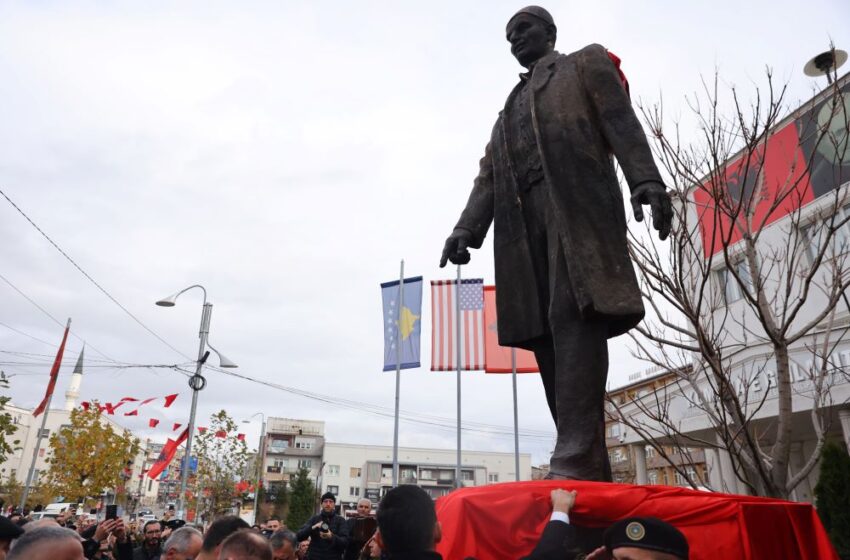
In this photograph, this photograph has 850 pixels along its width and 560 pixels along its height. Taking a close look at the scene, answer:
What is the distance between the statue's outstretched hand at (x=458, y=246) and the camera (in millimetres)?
3840

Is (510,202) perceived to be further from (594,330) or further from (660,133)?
(660,133)

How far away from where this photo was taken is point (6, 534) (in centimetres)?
Result: 286

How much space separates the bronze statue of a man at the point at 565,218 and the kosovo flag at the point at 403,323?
1410 centimetres

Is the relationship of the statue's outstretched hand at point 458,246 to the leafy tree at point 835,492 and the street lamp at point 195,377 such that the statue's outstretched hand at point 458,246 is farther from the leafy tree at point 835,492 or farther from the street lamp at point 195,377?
the street lamp at point 195,377

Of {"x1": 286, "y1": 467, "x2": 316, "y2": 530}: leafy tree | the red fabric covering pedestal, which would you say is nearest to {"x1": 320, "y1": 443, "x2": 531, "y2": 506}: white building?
{"x1": 286, "y1": 467, "x2": 316, "y2": 530}: leafy tree

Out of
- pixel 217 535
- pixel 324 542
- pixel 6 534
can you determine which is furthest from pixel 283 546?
pixel 324 542

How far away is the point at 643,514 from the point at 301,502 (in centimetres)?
4829

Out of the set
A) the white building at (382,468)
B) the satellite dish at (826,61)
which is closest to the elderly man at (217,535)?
the satellite dish at (826,61)

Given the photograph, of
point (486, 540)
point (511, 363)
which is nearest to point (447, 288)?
point (511, 363)

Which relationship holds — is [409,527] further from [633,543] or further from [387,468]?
[387,468]

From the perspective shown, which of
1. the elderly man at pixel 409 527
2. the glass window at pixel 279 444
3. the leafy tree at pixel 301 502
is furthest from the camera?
the glass window at pixel 279 444

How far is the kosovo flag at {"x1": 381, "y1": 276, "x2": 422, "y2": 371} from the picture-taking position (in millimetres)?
17844

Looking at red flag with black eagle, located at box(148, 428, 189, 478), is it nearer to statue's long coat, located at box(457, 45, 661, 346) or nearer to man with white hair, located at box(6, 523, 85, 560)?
man with white hair, located at box(6, 523, 85, 560)

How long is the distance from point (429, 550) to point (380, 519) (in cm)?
24
